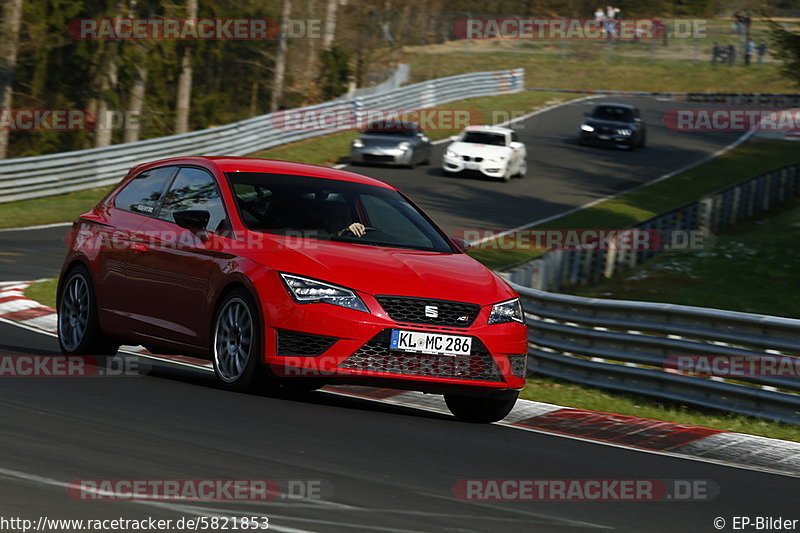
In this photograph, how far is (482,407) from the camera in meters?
8.78

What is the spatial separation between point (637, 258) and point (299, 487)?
17389 millimetres

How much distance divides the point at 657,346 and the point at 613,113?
1159 inches

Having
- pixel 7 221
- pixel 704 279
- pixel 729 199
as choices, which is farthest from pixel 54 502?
pixel 729 199

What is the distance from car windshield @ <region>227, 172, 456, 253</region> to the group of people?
58.0 m

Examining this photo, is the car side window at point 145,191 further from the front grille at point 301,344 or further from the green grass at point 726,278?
A: the green grass at point 726,278

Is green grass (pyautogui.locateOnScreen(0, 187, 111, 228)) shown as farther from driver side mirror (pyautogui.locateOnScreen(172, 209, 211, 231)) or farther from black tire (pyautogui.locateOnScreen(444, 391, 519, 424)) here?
black tire (pyautogui.locateOnScreen(444, 391, 519, 424))

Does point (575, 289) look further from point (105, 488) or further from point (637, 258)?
point (105, 488)

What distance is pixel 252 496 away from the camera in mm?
5379

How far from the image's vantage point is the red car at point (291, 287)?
25.9 ft

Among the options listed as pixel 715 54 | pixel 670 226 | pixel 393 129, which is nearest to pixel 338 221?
pixel 670 226

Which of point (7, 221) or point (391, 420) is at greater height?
point (391, 420)

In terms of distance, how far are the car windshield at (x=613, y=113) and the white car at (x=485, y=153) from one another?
7.19m

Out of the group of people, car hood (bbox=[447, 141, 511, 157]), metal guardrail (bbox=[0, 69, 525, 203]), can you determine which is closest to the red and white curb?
metal guardrail (bbox=[0, 69, 525, 203])

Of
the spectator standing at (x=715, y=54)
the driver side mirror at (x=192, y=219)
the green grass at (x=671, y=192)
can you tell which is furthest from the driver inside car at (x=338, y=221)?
the spectator standing at (x=715, y=54)
